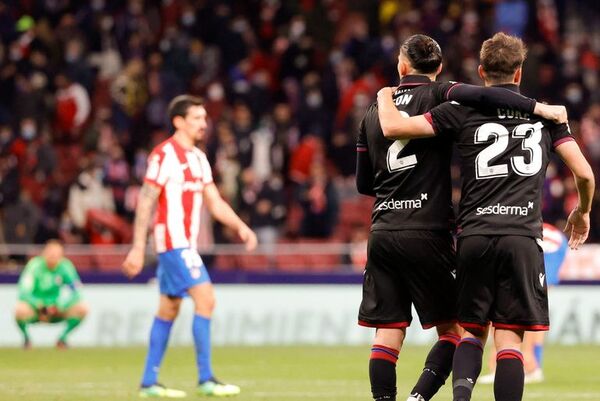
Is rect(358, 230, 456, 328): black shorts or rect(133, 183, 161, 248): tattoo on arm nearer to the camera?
rect(358, 230, 456, 328): black shorts

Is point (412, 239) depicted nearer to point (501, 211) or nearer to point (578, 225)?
point (501, 211)

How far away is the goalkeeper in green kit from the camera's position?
18562mm

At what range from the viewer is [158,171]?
11656mm

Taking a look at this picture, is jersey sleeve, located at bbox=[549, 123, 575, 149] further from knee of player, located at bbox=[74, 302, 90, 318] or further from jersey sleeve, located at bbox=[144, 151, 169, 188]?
knee of player, located at bbox=[74, 302, 90, 318]

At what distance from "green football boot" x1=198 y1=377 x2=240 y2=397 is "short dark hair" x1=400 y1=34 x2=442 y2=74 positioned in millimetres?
3873

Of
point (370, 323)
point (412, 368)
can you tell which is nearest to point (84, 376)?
point (412, 368)

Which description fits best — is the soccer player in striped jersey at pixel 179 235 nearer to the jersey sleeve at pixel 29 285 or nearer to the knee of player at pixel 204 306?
the knee of player at pixel 204 306

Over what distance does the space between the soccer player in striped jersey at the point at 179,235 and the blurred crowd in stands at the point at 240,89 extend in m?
9.24

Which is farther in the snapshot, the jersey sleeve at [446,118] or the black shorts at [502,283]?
the jersey sleeve at [446,118]

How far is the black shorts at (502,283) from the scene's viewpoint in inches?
309

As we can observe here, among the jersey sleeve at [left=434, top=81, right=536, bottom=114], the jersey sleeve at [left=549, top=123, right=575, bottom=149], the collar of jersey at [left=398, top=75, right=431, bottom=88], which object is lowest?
the jersey sleeve at [left=549, top=123, right=575, bottom=149]

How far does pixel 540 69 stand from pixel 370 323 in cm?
1593

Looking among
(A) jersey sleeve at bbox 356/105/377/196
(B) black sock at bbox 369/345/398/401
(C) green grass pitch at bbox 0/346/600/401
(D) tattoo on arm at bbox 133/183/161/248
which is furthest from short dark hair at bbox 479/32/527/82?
(D) tattoo on arm at bbox 133/183/161/248

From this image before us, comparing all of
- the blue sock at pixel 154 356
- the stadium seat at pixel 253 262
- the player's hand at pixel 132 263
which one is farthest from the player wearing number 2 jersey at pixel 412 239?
the stadium seat at pixel 253 262
